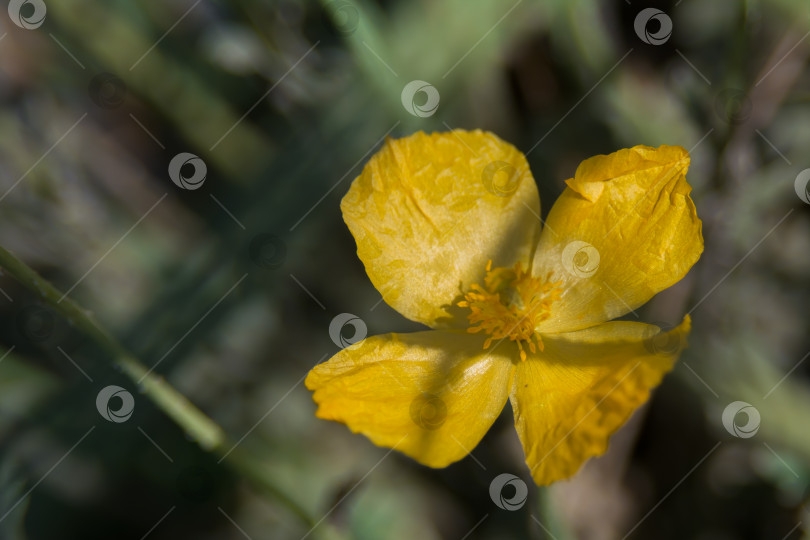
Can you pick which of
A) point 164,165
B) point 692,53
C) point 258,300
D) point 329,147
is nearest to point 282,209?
point 329,147

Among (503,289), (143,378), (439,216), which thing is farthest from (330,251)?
(143,378)

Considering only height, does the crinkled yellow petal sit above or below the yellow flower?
below

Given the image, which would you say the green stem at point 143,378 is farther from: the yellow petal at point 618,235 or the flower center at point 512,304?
the yellow petal at point 618,235

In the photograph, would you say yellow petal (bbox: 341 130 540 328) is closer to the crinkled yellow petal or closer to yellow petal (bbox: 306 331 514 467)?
yellow petal (bbox: 306 331 514 467)

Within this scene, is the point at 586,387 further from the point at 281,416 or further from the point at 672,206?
the point at 281,416

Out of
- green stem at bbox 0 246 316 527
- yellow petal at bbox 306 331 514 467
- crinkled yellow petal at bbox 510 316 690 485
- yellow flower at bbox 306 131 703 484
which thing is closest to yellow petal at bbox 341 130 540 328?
yellow flower at bbox 306 131 703 484

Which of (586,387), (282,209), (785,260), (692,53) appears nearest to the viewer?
(586,387)

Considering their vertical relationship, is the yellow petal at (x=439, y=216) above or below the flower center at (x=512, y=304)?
above

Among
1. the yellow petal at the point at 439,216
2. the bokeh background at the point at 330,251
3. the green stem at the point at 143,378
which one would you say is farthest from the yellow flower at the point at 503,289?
the bokeh background at the point at 330,251
